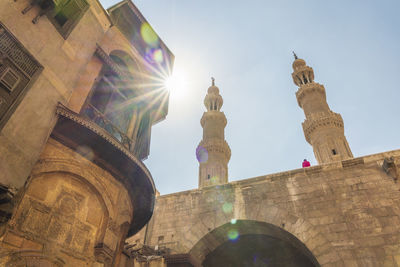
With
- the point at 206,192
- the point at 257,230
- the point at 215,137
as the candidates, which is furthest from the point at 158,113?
the point at 215,137

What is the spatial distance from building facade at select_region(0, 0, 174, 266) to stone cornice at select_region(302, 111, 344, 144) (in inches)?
604

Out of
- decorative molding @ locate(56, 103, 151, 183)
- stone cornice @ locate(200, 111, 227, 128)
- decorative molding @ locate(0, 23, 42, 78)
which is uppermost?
stone cornice @ locate(200, 111, 227, 128)

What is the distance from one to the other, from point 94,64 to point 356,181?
8.44m

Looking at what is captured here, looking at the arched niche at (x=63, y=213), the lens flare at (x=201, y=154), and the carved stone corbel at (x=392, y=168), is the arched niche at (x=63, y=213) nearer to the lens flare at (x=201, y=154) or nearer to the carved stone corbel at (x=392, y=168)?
the carved stone corbel at (x=392, y=168)

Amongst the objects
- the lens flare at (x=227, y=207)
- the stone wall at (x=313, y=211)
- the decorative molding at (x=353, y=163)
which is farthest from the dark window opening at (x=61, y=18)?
the decorative molding at (x=353, y=163)

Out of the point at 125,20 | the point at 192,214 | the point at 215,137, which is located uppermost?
the point at 215,137

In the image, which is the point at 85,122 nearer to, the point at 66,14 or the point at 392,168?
the point at 66,14

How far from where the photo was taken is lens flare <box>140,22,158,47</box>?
28.3 ft

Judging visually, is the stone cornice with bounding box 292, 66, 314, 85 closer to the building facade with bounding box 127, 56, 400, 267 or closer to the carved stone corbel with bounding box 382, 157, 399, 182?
the building facade with bounding box 127, 56, 400, 267

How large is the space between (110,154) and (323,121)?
16918 millimetres

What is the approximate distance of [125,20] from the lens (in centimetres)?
823

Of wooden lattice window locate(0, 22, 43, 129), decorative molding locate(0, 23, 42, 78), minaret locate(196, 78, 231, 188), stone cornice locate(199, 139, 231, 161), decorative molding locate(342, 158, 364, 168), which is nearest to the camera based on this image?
wooden lattice window locate(0, 22, 43, 129)

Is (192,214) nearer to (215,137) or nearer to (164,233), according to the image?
(164,233)

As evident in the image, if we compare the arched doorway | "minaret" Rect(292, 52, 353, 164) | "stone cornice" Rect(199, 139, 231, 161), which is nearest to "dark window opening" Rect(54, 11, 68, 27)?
the arched doorway
